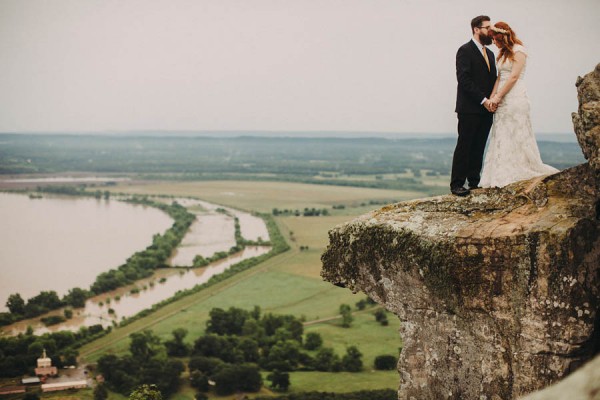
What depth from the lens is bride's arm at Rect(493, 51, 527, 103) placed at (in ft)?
29.6

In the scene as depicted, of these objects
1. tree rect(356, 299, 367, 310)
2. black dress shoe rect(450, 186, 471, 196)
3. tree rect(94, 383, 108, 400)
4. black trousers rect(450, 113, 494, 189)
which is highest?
Result: black trousers rect(450, 113, 494, 189)

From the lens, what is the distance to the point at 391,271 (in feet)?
27.8

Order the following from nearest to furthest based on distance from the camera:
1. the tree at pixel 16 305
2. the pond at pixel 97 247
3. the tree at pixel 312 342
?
A: the tree at pixel 312 342
the tree at pixel 16 305
the pond at pixel 97 247

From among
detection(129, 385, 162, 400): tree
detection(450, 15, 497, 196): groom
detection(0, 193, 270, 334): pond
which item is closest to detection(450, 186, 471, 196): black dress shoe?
detection(450, 15, 497, 196): groom

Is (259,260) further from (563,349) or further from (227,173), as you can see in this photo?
(227,173)

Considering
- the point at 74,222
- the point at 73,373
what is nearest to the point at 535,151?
the point at 73,373

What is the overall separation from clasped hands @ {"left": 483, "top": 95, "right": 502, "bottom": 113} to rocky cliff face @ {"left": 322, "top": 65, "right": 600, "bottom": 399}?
130 centimetres

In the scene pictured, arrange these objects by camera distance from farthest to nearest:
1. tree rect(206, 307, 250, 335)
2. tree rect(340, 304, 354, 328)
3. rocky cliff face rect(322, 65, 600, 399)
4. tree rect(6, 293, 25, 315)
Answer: tree rect(6, 293, 25, 315) < tree rect(340, 304, 354, 328) < tree rect(206, 307, 250, 335) < rocky cliff face rect(322, 65, 600, 399)

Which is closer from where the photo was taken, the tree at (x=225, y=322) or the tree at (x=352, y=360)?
the tree at (x=352, y=360)

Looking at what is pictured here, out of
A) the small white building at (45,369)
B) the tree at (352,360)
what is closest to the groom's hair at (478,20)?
the tree at (352,360)

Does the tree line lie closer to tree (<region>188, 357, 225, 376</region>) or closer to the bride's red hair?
tree (<region>188, 357, 225, 376</region>)

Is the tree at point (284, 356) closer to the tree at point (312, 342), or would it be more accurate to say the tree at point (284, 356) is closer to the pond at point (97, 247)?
the tree at point (312, 342)

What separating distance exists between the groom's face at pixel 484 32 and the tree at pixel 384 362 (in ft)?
119

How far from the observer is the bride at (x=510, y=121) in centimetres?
899
